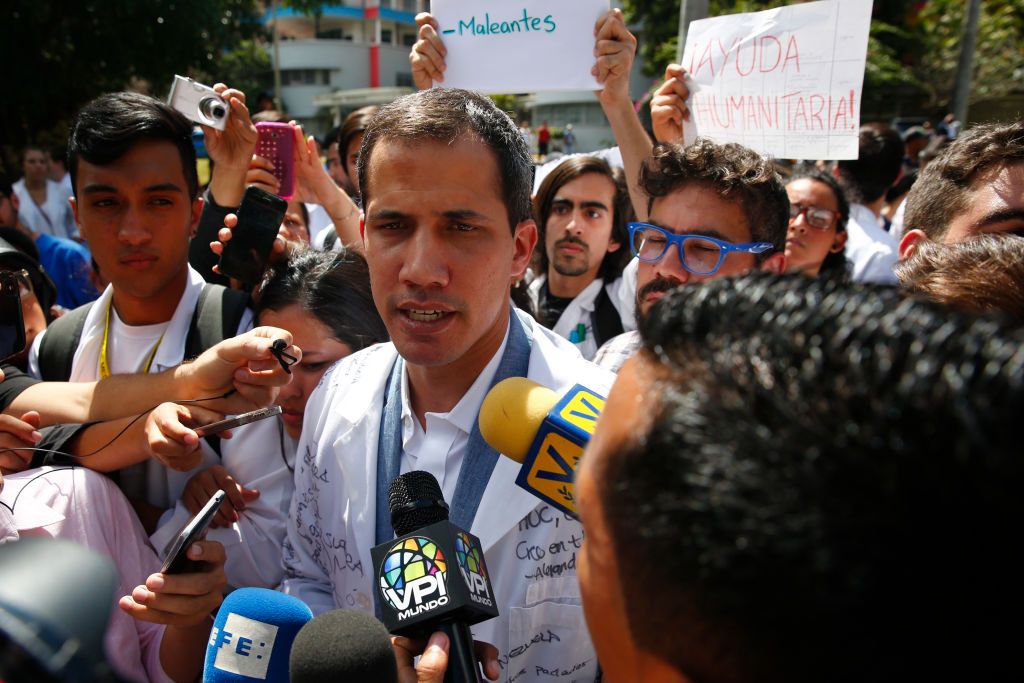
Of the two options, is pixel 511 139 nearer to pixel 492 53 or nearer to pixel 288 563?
pixel 492 53

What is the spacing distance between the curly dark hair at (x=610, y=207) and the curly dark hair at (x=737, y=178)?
1.50m

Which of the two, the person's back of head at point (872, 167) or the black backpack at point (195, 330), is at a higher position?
the person's back of head at point (872, 167)

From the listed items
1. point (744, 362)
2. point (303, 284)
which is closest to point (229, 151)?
point (303, 284)

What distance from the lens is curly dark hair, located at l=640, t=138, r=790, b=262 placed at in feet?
7.82

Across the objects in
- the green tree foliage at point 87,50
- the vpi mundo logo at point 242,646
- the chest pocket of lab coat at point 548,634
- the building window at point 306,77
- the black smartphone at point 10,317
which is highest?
the building window at point 306,77

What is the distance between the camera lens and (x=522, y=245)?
2.06 meters

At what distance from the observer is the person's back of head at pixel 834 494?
1.88 feet

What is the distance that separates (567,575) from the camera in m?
1.74

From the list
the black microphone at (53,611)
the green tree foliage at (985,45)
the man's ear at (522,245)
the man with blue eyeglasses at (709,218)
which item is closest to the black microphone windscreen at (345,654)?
the black microphone at (53,611)

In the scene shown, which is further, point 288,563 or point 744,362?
point 288,563

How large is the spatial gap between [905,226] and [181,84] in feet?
8.91

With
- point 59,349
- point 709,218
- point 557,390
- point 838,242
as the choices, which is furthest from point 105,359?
point 838,242

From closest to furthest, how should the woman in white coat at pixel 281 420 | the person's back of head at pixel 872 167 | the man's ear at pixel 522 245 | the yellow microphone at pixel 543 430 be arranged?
the yellow microphone at pixel 543 430 → the man's ear at pixel 522 245 → the woman in white coat at pixel 281 420 → the person's back of head at pixel 872 167

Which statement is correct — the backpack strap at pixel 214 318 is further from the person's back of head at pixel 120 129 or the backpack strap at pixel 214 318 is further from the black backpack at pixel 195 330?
the person's back of head at pixel 120 129
